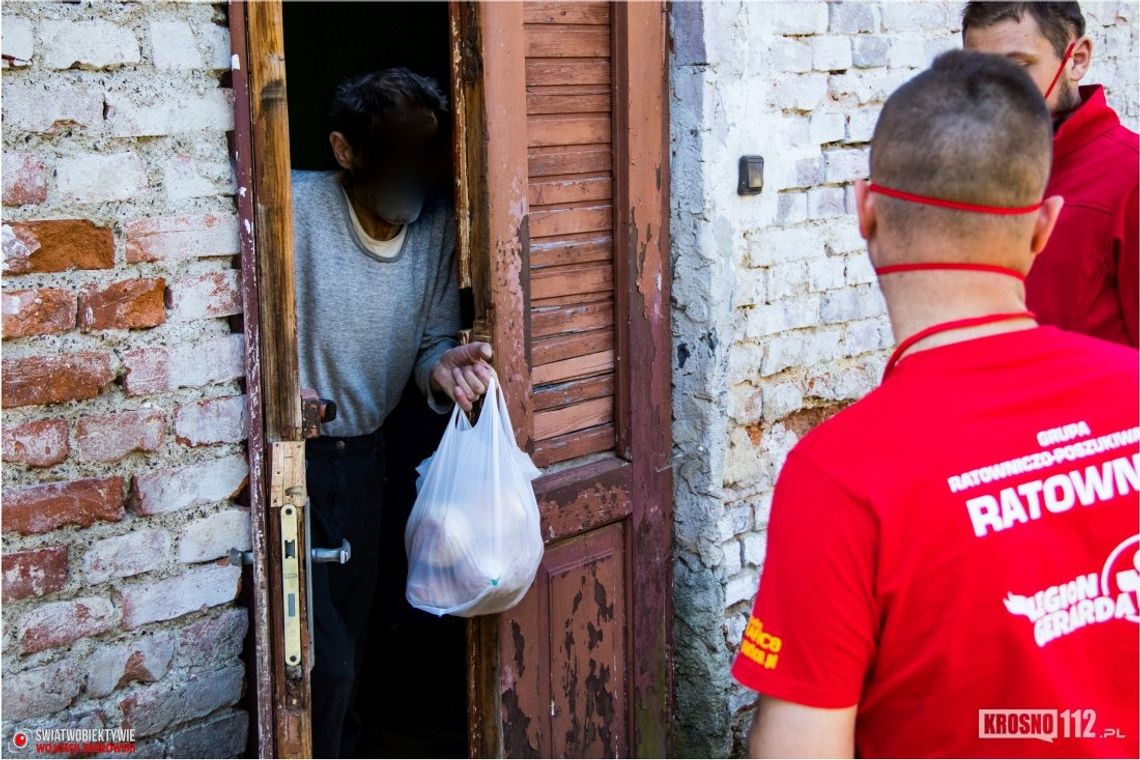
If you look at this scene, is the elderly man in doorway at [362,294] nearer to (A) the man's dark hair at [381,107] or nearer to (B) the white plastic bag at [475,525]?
(A) the man's dark hair at [381,107]

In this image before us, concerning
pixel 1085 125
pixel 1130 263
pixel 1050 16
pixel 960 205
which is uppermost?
pixel 1050 16

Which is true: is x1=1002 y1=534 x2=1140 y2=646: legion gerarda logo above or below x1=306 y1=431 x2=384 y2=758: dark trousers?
above

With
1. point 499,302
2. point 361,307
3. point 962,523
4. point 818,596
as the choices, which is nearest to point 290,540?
point 499,302

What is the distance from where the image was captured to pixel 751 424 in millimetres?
3436

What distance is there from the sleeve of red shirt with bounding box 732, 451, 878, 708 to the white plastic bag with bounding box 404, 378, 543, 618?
1.27m

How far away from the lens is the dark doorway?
4059 mm

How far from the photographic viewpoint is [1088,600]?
4.87ft

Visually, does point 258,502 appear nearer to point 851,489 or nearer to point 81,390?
point 81,390

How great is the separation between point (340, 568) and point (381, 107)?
4.22 feet

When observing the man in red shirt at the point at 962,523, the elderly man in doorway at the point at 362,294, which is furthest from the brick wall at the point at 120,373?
the man in red shirt at the point at 962,523

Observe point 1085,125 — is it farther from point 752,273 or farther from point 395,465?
point 395,465

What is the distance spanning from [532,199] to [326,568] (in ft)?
3.68

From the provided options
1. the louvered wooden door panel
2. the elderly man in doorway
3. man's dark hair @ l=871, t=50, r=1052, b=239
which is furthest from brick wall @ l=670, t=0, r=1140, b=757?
man's dark hair @ l=871, t=50, r=1052, b=239

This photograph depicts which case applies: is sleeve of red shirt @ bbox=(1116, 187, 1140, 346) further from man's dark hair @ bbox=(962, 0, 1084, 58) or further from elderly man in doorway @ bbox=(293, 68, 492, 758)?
elderly man in doorway @ bbox=(293, 68, 492, 758)
